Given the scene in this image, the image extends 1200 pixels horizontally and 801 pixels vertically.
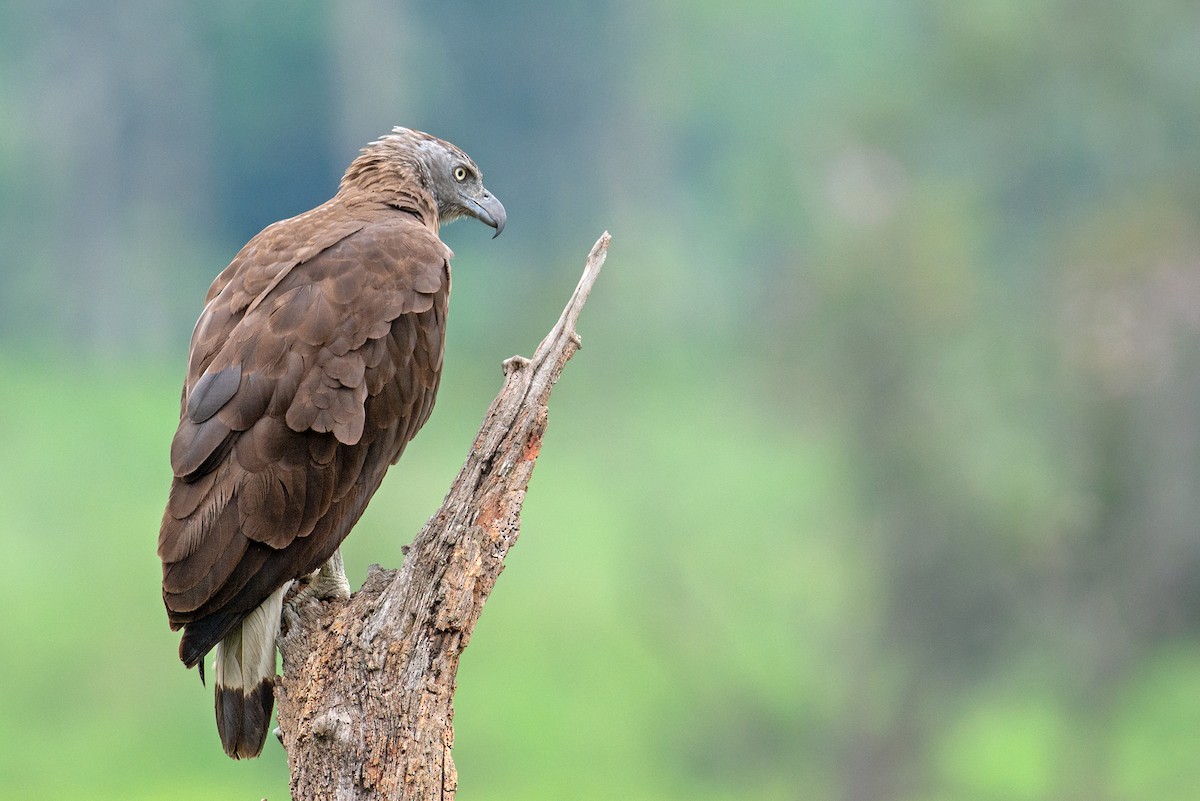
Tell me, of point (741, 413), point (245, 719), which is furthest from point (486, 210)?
point (741, 413)

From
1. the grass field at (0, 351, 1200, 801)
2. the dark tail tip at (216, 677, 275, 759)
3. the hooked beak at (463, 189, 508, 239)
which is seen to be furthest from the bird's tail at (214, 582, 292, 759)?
the grass field at (0, 351, 1200, 801)

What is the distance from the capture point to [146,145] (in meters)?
13.7

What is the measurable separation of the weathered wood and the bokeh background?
6.14 meters

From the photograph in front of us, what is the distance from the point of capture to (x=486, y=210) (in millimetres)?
5145

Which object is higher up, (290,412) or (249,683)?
(290,412)

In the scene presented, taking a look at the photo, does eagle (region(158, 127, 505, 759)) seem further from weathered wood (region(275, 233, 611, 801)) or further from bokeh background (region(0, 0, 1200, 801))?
bokeh background (region(0, 0, 1200, 801))

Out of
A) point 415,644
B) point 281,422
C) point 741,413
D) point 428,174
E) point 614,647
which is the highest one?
point 741,413

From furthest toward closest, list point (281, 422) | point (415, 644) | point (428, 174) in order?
point (428, 174) < point (281, 422) < point (415, 644)

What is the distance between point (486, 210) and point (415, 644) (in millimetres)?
2050

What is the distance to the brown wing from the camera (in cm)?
361

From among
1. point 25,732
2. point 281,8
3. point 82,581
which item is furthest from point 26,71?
point 25,732

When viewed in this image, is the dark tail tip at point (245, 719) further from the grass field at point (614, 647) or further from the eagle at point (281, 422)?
the grass field at point (614, 647)

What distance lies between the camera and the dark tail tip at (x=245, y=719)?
3.74m

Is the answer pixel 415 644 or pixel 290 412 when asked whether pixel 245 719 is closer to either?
pixel 415 644
